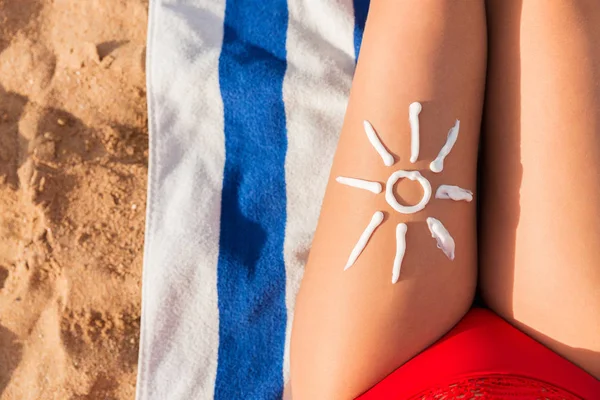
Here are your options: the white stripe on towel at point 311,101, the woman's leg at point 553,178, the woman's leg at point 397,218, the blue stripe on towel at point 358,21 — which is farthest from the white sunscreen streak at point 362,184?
the blue stripe on towel at point 358,21

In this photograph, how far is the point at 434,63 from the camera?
766 mm

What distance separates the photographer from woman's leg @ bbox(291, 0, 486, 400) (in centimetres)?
75

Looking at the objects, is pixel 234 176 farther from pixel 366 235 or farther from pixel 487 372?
pixel 487 372

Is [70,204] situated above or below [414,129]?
below

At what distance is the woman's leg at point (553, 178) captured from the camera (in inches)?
29.0

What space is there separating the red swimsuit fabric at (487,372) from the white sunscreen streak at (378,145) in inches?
9.4

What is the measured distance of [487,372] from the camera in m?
0.69

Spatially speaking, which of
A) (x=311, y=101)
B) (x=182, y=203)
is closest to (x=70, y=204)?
(x=182, y=203)

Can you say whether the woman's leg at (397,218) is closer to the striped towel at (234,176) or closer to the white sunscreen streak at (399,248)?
the white sunscreen streak at (399,248)

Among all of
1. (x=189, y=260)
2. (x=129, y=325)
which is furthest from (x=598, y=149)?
(x=129, y=325)

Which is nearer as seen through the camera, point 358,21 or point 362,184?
point 362,184

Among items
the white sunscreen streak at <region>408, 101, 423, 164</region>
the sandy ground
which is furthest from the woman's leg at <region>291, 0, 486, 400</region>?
the sandy ground

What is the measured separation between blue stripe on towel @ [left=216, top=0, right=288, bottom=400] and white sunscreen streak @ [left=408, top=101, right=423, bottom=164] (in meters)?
0.37

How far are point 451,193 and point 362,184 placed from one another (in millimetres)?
115
